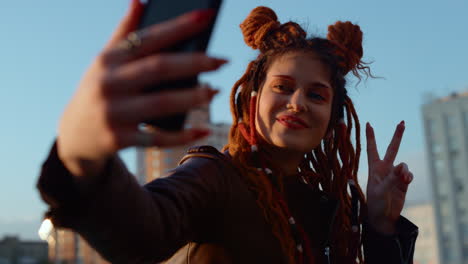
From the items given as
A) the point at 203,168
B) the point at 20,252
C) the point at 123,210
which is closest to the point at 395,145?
the point at 203,168

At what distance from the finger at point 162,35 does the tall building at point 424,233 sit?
60.2 m

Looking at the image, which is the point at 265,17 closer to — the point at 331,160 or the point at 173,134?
the point at 331,160

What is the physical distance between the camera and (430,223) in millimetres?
61062

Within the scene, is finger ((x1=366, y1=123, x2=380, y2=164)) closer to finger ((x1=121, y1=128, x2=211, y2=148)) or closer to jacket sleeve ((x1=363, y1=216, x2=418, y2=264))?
jacket sleeve ((x1=363, y1=216, x2=418, y2=264))

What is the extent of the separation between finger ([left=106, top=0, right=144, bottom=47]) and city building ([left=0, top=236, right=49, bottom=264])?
6084 centimetres

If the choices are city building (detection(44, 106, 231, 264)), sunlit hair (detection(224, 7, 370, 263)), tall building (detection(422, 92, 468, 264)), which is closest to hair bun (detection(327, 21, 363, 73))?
sunlit hair (detection(224, 7, 370, 263))

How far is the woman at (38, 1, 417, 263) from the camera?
979 millimetres

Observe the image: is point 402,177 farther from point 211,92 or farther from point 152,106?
point 152,106

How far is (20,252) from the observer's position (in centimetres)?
6069

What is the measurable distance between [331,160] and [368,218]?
24cm

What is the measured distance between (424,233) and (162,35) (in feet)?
211

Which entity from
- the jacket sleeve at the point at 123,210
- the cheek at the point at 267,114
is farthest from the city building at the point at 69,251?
the jacket sleeve at the point at 123,210

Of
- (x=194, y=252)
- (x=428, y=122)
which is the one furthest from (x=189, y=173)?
(x=428, y=122)

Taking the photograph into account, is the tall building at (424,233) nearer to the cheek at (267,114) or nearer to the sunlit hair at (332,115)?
the sunlit hair at (332,115)
